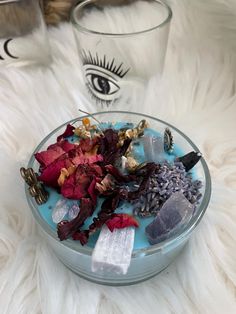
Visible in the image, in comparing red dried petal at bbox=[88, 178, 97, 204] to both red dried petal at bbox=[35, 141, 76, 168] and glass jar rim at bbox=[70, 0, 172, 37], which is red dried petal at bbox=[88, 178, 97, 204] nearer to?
red dried petal at bbox=[35, 141, 76, 168]

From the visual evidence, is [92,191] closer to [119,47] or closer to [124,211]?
A: [124,211]

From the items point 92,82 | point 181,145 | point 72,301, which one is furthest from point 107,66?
point 72,301

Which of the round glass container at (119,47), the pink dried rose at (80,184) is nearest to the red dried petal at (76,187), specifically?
the pink dried rose at (80,184)

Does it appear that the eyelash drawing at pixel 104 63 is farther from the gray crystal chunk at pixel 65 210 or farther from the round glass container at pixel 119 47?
the gray crystal chunk at pixel 65 210

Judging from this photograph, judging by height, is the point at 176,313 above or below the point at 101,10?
below

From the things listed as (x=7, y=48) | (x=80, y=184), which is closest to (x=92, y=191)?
(x=80, y=184)

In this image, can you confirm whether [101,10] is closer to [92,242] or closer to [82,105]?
[82,105]

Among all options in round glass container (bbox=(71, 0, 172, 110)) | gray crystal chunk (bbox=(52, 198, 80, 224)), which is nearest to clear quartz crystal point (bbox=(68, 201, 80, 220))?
gray crystal chunk (bbox=(52, 198, 80, 224))
